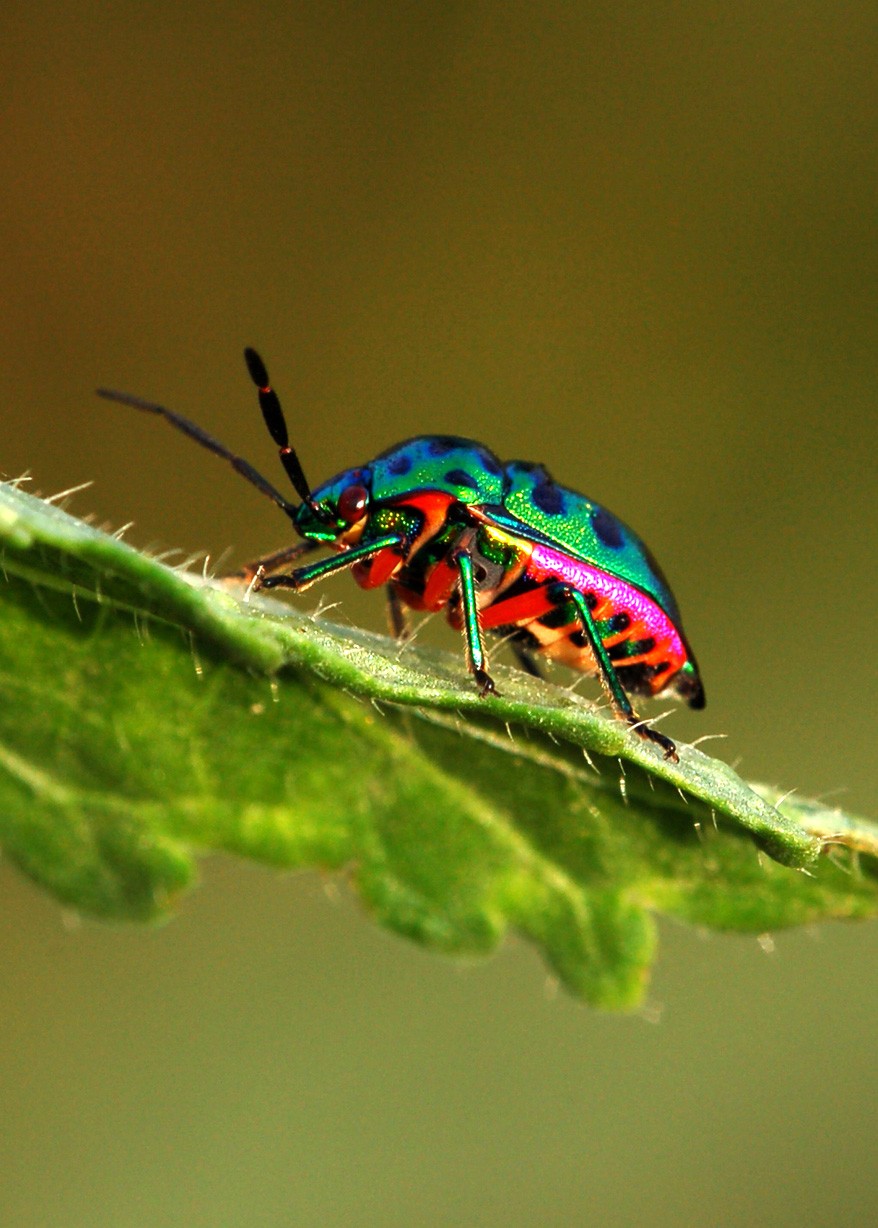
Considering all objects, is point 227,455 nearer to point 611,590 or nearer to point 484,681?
point 611,590

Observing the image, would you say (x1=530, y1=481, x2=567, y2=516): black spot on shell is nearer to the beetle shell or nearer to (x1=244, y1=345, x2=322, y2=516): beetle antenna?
the beetle shell

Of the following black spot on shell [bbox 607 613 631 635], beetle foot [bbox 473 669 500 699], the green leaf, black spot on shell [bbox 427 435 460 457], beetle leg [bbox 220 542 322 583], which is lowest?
the green leaf

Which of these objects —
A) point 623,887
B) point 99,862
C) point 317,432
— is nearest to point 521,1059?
point 623,887

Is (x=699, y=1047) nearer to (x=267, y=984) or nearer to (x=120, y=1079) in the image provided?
(x=267, y=984)

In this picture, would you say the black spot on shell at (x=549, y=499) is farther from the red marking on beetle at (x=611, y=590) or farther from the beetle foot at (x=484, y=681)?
the beetle foot at (x=484, y=681)

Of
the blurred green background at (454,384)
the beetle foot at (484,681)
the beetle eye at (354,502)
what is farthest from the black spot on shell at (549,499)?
the blurred green background at (454,384)

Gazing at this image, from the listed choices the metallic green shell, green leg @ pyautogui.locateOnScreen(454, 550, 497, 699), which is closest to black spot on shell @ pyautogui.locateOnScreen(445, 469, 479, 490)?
the metallic green shell
